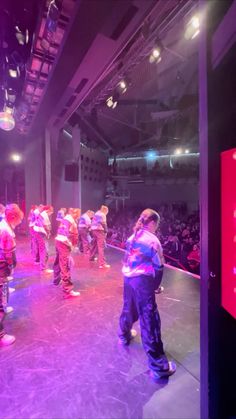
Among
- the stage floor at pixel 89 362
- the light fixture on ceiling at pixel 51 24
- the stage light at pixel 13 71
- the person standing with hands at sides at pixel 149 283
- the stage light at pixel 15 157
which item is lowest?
the stage floor at pixel 89 362

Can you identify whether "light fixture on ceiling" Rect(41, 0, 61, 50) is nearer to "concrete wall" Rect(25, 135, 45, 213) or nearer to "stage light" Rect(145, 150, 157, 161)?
"concrete wall" Rect(25, 135, 45, 213)

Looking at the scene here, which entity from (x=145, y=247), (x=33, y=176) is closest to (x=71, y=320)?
(x=145, y=247)

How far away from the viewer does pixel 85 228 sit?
347 inches

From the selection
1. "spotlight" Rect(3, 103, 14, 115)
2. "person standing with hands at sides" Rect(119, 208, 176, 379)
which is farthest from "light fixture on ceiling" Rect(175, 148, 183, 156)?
Answer: "person standing with hands at sides" Rect(119, 208, 176, 379)

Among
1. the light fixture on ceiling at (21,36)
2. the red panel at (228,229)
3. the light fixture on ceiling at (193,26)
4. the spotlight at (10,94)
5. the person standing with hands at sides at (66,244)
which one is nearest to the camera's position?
the red panel at (228,229)

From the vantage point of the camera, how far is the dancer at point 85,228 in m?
8.78

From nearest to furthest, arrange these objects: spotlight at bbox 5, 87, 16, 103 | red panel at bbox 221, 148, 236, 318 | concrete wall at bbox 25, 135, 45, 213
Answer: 1. red panel at bbox 221, 148, 236, 318
2. spotlight at bbox 5, 87, 16, 103
3. concrete wall at bbox 25, 135, 45, 213

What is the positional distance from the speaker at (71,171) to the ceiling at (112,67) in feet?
6.73

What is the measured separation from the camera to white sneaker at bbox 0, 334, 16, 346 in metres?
3.61

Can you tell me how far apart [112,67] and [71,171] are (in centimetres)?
649

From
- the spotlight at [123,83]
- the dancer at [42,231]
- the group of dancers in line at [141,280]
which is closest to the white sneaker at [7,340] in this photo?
the group of dancers in line at [141,280]

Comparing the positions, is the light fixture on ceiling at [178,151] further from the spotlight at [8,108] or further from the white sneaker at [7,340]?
the white sneaker at [7,340]

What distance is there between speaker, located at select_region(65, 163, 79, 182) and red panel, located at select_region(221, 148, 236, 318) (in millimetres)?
11210

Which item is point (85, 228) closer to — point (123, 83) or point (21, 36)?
point (123, 83)
